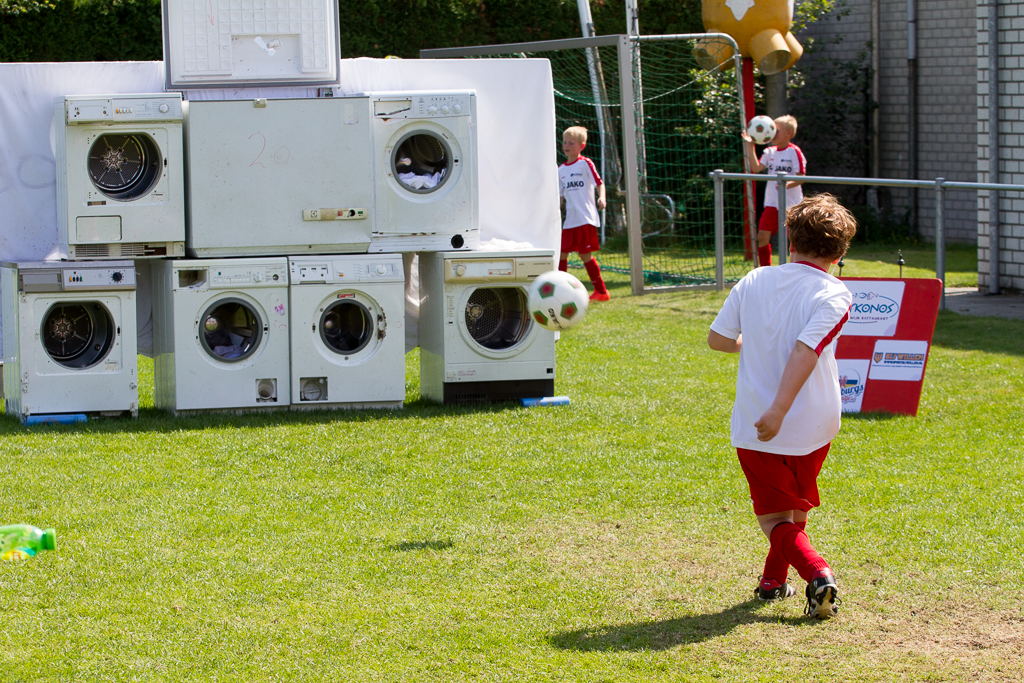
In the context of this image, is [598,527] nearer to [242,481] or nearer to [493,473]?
[493,473]

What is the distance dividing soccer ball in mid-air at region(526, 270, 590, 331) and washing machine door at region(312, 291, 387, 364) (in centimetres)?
152

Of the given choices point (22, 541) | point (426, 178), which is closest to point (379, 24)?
point (426, 178)

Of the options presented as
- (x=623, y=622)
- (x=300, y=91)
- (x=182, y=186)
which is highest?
(x=300, y=91)

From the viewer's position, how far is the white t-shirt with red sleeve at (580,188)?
11.3 metres

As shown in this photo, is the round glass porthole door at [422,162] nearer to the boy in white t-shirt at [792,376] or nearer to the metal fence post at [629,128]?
the boy in white t-shirt at [792,376]

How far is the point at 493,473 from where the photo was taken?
5.74 m

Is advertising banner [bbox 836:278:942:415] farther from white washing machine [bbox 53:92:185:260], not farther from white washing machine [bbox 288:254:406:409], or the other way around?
white washing machine [bbox 53:92:185:260]

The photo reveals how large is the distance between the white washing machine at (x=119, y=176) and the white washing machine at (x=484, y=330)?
1633 millimetres

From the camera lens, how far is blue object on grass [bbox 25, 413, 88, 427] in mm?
6766

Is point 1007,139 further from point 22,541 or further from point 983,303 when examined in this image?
point 22,541

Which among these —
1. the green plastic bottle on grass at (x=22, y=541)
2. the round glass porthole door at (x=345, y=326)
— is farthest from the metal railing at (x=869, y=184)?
the green plastic bottle on grass at (x=22, y=541)

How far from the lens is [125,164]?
697 centimetres

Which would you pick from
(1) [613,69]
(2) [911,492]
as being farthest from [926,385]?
(1) [613,69]

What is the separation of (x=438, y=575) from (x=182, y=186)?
3554mm
